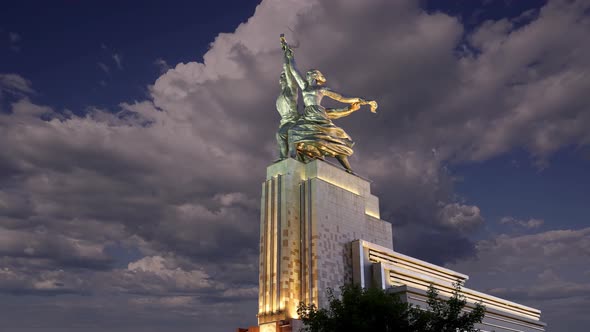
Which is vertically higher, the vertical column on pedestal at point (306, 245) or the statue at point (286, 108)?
the statue at point (286, 108)

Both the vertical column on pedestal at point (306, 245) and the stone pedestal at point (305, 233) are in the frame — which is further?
the stone pedestal at point (305, 233)

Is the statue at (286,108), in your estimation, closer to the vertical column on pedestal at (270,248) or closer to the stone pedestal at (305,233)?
the stone pedestal at (305,233)

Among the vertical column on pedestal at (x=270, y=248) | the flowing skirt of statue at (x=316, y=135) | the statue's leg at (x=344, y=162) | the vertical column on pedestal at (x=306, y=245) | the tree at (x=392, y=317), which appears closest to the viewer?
the tree at (x=392, y=317)

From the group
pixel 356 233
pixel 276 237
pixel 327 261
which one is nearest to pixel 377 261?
pixel 356 233

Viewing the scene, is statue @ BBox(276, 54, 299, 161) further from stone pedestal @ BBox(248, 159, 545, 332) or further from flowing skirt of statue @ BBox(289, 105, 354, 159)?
stone pedestal @ BBox(248, 159, 545, 332)

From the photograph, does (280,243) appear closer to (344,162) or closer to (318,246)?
(318,246)

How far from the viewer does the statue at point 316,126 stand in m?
57.6

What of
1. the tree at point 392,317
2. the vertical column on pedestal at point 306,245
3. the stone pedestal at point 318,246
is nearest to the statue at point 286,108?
the stone pedestal at point 318,246

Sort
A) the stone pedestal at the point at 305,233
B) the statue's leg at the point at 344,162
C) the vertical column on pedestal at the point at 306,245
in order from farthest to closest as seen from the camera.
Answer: the statue's leg at the point at 344,162
the stone pedestal at the point at 305,233
the vertical column on pedestal at the point at 306,245

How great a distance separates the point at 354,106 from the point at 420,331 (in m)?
33.5

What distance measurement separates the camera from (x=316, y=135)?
57.7 metres

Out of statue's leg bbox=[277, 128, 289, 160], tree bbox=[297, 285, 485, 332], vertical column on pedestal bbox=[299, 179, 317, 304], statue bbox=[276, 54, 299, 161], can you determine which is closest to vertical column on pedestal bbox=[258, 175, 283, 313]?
vertical column on pedestal bbox=[299, 179, 317, 304]

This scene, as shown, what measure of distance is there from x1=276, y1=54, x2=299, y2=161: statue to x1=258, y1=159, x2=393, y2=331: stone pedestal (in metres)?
3.31

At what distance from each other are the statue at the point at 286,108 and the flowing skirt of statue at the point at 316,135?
102 cm
